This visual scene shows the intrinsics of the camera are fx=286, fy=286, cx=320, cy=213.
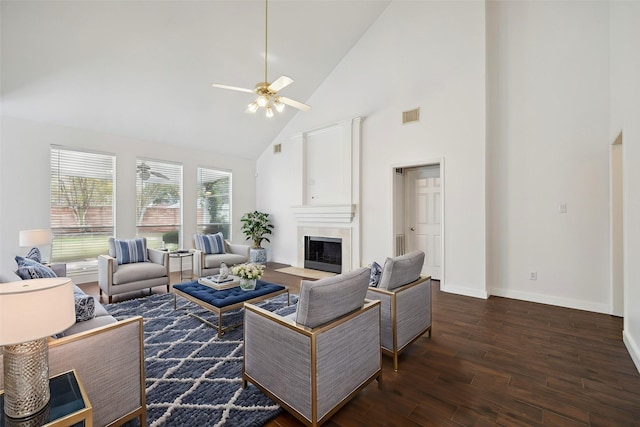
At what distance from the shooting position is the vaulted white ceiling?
12.1 ft

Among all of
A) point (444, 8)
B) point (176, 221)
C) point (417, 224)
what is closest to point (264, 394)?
point (417, 224)

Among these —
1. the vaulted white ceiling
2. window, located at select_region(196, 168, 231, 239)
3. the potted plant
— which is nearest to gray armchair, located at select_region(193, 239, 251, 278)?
the potted plant

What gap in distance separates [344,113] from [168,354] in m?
5.33

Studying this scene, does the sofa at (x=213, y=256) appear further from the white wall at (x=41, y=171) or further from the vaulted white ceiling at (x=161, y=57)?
the vaulted white ceiling at (x=161, y=57)

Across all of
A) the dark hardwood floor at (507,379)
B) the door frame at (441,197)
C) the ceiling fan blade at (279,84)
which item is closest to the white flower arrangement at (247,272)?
the dark hardwood floor at (507,379)

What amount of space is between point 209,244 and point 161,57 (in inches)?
130

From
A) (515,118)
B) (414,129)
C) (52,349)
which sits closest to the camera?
(52,349)

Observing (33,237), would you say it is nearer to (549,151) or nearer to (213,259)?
(213,259)

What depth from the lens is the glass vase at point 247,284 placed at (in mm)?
3412

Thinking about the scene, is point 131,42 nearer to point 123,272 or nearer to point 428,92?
point 123,272

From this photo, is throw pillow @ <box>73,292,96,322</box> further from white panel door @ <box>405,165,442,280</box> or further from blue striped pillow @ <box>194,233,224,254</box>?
white panel door @ <box>405,165,442,280</box>

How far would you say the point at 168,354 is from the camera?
265cm

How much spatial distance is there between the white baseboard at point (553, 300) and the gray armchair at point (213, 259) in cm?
455

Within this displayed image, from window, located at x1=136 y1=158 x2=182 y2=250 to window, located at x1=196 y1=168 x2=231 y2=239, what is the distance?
1.71ft
